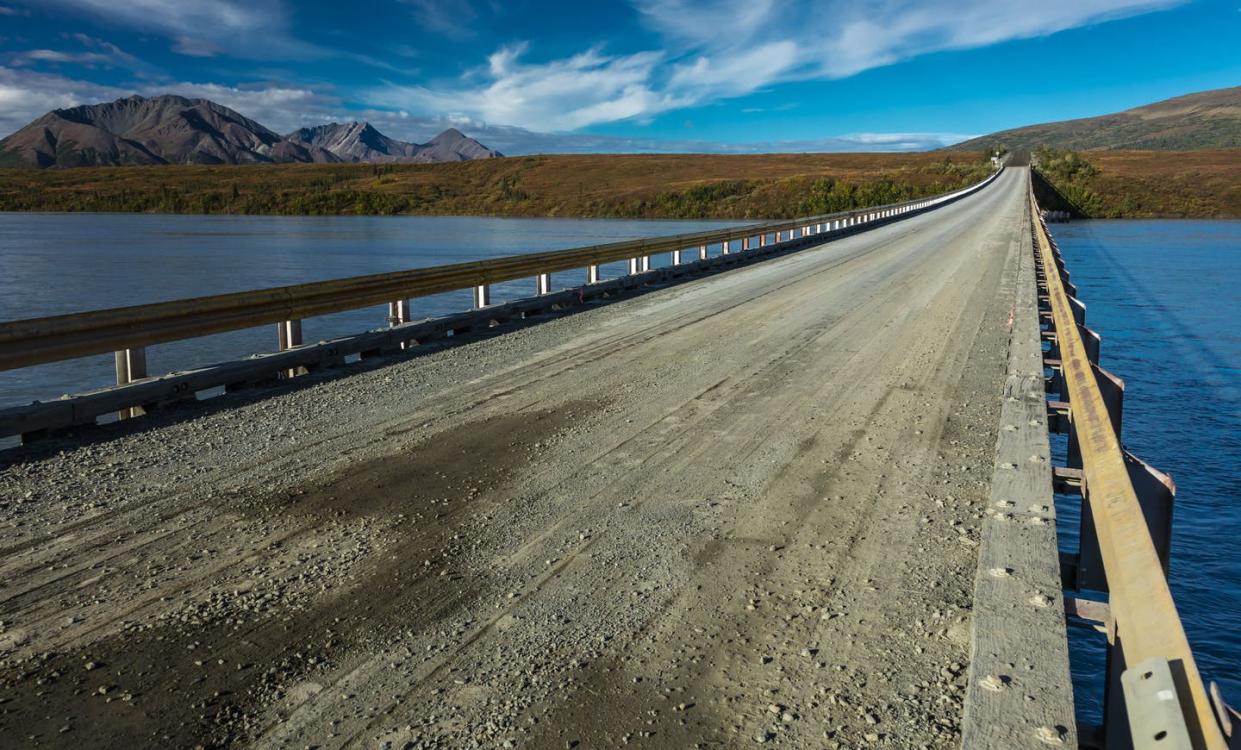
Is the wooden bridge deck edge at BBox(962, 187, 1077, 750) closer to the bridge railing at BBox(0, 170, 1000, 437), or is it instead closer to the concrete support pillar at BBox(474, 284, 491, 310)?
the bridge railing at BBox(0, 170, 1000, 437)

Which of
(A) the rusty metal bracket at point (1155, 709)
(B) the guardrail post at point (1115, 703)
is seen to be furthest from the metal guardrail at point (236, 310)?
(A) the rusty metal bracket at point (1155, 709)

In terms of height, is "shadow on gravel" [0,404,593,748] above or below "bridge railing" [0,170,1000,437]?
below

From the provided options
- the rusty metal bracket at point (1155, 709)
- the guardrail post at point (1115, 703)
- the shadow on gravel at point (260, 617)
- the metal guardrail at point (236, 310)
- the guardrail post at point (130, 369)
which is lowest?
the guardrail post at point (1115, 703)

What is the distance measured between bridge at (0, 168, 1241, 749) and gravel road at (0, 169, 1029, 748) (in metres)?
0.02

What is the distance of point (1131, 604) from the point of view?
9.66 feet

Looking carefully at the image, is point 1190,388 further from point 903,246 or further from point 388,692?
point 903,246

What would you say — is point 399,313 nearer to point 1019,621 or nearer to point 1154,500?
point 1154,500

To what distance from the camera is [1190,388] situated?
43.4 feet

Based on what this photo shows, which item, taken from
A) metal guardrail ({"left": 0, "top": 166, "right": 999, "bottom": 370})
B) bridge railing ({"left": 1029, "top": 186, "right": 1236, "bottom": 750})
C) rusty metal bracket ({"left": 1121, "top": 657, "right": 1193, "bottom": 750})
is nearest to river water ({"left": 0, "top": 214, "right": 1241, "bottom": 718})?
bridge railing ({"left": 1029, "top": 186, "right": 1236, "bottom": 750})

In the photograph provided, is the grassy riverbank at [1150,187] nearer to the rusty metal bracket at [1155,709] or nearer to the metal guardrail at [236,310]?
the metal guardrail at [236,310]

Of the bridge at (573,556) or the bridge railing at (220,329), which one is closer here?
the bridge at (573,556)

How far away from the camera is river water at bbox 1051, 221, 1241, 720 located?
5.82 meters

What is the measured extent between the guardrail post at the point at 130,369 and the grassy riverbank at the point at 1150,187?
89819mm

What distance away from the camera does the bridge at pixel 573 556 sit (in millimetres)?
3105
